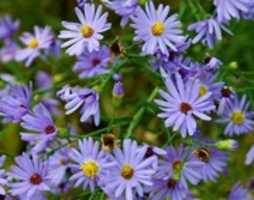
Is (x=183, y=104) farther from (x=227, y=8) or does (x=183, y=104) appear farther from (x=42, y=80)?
(x=42, y=80)

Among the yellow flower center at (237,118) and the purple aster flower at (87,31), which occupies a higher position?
the purple aster flower at (87,31)

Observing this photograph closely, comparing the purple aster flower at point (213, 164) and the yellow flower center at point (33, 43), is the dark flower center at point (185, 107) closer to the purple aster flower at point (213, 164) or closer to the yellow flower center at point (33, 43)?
the purple aster flower at point (213, 164)

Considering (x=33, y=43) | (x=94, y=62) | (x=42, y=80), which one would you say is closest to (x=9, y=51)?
(x=42, y=80)

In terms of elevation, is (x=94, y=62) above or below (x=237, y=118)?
above

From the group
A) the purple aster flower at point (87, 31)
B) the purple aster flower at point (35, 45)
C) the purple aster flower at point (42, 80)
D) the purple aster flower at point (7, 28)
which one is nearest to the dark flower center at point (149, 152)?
the purple aster flower at point (87, 31)

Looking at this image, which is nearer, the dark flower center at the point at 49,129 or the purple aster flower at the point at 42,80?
the dark flower center at the point at 49,129
